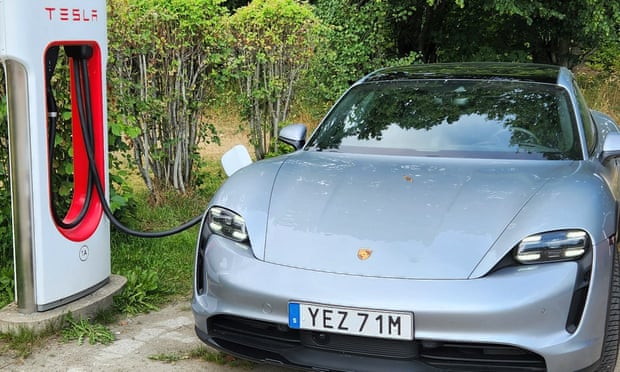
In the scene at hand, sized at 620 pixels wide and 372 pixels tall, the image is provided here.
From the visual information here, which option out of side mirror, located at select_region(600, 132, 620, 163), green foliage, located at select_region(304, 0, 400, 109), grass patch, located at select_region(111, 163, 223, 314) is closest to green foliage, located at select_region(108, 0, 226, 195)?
grass patch, located at select_region(111, 163, 223, 314)

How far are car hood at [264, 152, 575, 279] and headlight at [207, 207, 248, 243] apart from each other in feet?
0.43

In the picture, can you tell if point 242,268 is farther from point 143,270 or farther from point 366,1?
point 366,1

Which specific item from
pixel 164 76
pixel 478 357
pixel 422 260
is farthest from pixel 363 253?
pixel 164 76

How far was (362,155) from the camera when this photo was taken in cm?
392

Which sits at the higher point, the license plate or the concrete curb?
the license plate

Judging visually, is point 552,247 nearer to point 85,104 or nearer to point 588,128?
point 588,128

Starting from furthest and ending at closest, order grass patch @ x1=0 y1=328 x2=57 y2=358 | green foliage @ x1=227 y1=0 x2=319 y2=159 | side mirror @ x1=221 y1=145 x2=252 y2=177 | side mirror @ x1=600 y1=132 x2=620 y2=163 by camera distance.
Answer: green foliage @ x1=227 y1=0 x2=319 y2=159, side mirror @ x1=221 y1=145 x2=252 y2=177, side mirror @ x1=600 y1=132 x2=620 y2=163, grass patch @ x1=0 y1=328 x2=57 y2=358

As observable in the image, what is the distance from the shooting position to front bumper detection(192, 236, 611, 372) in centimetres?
270

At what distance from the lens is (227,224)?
10.8ft

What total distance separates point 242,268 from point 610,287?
148cm

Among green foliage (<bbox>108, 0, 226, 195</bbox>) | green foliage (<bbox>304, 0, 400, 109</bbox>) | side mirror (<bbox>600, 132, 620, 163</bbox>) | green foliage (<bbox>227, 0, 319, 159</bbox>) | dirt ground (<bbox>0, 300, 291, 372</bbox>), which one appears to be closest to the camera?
dirt ground (<bbox>0, 300, 291, 372</bbox>)

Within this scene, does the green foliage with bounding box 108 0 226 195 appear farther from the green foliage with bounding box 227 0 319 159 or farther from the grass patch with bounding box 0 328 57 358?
the grass patch with bounding box 0 328 57 358

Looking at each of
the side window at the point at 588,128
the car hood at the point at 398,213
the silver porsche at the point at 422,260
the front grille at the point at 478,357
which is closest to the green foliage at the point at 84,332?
the silver porsche at the point at 422,260

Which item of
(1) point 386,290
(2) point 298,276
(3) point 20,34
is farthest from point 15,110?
(1) point 386,290
